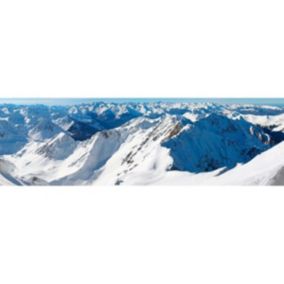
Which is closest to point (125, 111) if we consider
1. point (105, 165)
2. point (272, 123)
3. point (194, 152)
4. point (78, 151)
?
point (272, 123)

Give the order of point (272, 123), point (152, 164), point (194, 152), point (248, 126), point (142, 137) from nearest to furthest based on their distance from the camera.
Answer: point (152, 164)
point (194, 152)
point (142, 137)
point (248, 126)
point (272, 123)

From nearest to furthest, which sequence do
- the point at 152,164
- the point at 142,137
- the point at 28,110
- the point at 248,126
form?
the point at 152,164 → the point at 142,137 → the point at 248,126 → the point at 28,110

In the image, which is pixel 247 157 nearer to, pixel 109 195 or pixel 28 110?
pixel 109 195

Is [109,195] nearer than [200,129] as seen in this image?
Yes

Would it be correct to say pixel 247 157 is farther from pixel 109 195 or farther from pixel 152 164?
pixel 109 195

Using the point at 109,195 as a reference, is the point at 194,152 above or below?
below

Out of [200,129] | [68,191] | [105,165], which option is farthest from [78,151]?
[68,191]

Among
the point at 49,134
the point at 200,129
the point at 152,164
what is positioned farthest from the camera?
the point at 49,134

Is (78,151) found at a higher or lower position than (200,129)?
lower

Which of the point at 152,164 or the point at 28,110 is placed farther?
the point at 28,110
